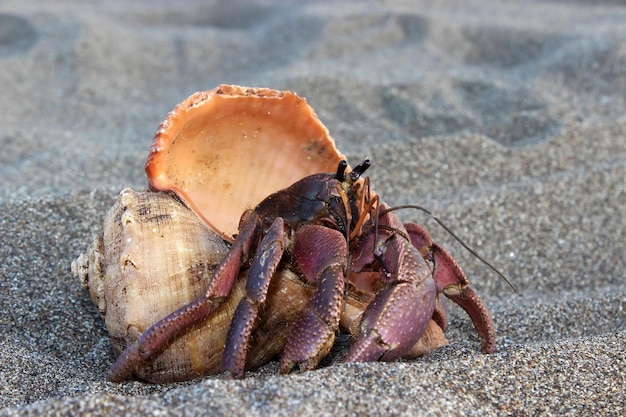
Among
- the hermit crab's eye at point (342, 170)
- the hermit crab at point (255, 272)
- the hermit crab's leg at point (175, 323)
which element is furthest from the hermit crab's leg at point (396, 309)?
the hermit crab's leg at point (175, 323)

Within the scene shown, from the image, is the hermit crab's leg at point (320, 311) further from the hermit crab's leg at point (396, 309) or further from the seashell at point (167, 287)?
the seashell at point (167, 287)

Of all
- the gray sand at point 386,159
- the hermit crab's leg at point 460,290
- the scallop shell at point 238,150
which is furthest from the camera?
the scallop shell at point 238,150

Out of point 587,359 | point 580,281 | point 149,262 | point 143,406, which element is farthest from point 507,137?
point 143,406

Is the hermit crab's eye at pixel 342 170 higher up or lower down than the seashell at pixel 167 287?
higher up

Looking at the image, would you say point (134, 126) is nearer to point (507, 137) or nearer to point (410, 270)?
point (507, 137)

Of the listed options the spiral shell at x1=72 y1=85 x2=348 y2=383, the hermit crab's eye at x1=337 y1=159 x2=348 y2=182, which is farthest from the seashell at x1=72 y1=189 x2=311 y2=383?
the hermit crab's eye at x1=337 y1=159 x2=348 y2=182

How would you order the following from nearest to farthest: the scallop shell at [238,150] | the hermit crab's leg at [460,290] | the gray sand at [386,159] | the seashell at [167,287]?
the gray sand at [386,159], the seashell at [167,287], the hermit crab's leg at [460,290], the scallop shell at [238,150]
